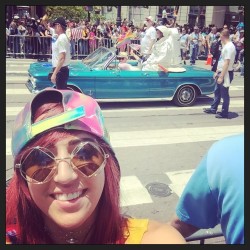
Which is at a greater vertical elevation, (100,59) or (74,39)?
(74,39)

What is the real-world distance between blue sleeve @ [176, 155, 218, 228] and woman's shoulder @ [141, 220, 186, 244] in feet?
0.89

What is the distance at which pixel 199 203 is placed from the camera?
5.53ft

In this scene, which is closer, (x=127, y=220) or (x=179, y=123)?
(x=127, y=220)

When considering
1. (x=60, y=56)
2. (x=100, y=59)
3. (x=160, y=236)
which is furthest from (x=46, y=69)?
(x=160, y=236)

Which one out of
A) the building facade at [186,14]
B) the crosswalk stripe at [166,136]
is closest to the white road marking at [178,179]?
the crosswalk stripe at [166,136]

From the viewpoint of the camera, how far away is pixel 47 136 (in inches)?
56.7

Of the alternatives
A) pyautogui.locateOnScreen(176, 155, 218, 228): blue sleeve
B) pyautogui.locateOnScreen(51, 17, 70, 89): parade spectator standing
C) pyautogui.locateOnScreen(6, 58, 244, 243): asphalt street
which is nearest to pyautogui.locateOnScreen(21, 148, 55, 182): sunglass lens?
pyautogui.locateOnScreen(176, 155, 218, 228): blue sleeve

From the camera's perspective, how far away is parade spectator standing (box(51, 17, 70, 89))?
734cm

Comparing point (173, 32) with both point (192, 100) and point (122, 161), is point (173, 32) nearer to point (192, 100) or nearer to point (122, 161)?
point (192, 100)

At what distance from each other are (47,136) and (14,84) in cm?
973

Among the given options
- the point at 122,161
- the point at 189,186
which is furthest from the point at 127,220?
the point at 122,161

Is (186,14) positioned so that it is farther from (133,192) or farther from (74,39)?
(133,192)

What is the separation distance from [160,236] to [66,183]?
46cm

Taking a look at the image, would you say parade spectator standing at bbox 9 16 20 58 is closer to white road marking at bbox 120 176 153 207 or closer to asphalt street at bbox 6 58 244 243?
asphalt street at bbox 6 58 244 243
